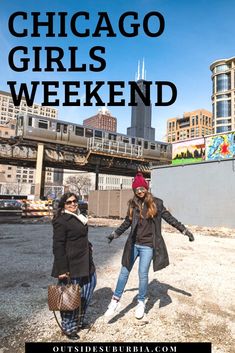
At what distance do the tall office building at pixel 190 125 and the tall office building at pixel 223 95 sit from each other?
3540 cm

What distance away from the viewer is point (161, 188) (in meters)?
22.1

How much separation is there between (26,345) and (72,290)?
816mm

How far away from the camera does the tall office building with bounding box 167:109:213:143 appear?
506 ft

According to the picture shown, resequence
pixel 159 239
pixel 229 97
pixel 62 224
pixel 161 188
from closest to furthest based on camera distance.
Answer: pixel 62 224
pixel 159 239
pixel 161 188
pixel 229 97

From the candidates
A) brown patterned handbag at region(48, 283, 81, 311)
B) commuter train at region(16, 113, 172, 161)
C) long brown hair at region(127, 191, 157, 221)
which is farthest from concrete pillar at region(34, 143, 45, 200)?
brown patterned handbag at region(48, 283, 81, 311)

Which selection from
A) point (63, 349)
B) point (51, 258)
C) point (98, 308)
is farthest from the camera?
point (51, 258)

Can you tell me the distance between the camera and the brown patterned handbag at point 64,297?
336 centimetres

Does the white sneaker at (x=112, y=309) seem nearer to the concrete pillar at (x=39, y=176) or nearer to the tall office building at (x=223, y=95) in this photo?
the concrete pillar at (x=39, y=176)

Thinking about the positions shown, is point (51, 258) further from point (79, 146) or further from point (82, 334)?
point (79, 146)

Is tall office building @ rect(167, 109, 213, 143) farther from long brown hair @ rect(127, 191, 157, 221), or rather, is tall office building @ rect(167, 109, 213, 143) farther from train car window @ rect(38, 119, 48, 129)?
long brown hair @ rect(127, 191, 157, 221)

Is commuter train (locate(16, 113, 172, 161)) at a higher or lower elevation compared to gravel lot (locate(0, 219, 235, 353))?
higher

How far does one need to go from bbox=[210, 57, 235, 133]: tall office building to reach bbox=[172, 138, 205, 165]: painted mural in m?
81.9

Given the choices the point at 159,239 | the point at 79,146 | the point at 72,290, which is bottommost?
the point at 72,290

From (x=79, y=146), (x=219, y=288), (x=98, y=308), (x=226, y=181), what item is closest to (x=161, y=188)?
(x=226, y=181)
